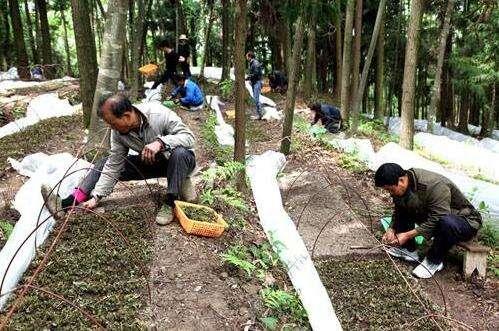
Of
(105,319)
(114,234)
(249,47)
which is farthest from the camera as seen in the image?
(249,47)

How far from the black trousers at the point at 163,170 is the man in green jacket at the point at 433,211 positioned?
1.63 m

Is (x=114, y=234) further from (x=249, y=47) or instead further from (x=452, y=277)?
(x=249, y=47)

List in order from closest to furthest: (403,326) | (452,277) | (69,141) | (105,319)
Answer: (105,319) → (403,326) → (452,277) → (69,141)

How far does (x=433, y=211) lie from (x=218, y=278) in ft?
6.84

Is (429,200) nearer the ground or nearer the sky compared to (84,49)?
nearer the ground

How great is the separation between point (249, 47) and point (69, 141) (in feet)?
50.8

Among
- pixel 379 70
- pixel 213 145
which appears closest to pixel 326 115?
pixel 213 145

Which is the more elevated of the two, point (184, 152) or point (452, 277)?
point (184, 152)

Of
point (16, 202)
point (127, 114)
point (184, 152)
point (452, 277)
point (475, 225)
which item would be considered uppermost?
point (127, 114)

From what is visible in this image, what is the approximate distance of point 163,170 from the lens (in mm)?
4445

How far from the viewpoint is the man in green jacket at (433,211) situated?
4.38 metres

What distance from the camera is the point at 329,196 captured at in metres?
6.49

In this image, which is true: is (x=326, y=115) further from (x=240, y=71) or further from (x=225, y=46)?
(x=225, y=46)

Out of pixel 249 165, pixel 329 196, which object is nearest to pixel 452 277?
pixel 329 196
